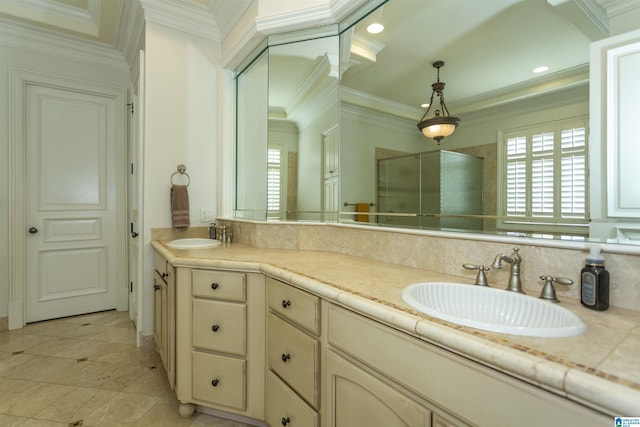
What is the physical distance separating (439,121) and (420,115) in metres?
0.11

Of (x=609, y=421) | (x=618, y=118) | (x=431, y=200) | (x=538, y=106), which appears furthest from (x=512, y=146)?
(x=609, y=421)

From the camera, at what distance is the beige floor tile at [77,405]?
1625 millimetres

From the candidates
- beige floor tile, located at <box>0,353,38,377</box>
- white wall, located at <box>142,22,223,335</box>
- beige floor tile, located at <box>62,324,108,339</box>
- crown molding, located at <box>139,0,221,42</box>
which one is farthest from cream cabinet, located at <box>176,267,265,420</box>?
crown molding, located at <box>139,0,221,42</box>

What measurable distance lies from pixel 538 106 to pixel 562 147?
18cm

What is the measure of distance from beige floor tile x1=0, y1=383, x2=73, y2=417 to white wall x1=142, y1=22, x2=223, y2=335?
1.91 feet

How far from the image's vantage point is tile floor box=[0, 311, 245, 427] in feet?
5.33

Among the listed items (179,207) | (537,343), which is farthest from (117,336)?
(537,343)

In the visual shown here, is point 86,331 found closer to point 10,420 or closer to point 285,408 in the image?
point 10,420

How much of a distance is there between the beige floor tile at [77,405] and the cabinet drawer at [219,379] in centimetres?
62

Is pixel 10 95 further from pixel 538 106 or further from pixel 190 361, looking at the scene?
pixel 538 106

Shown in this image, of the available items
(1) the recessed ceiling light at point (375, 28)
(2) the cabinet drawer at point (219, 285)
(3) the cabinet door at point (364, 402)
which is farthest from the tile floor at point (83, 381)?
(1) the recessed ceiling light at point (375, 28)

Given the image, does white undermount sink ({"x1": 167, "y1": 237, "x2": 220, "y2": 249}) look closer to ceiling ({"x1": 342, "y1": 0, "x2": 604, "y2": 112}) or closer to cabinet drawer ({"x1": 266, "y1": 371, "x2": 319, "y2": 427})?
cabinet drawer ({"x1": 266, "y1": 371, "x2": 319, "y2": 427})

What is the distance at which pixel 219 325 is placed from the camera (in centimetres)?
156

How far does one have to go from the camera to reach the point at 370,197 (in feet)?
5.84
